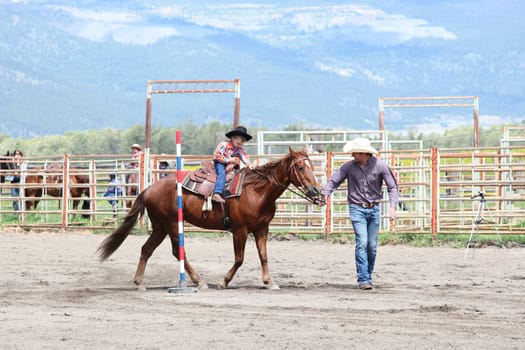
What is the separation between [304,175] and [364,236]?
1.00 metres

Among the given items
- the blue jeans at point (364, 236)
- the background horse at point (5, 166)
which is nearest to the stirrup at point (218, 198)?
the blue jeans at point (364, 236)

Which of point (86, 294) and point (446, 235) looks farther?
point (446, 235)

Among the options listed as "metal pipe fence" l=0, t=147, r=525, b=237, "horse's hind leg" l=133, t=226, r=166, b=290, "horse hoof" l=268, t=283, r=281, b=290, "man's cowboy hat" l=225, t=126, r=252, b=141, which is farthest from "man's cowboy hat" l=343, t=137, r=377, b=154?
"metal pipe fence" l=0, t=147, r=525, b=237

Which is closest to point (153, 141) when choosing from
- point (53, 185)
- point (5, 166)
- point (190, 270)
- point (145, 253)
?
point (5, 166)

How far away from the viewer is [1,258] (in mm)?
16625

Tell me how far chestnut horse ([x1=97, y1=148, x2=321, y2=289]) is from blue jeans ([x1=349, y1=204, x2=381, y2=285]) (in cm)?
56

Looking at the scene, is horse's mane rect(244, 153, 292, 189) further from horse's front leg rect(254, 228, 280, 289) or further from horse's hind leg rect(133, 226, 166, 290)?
horse's hind leg rect(133, 226, 166, 290)

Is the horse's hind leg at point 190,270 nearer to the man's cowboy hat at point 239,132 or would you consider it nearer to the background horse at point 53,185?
the man's cowboy hat at point 239,132

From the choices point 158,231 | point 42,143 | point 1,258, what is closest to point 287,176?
point 158,231

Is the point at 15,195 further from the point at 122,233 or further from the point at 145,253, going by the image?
the point at 145,253

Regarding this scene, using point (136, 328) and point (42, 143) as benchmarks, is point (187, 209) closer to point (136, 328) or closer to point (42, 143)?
point (136, 328)

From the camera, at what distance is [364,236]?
40.8 ft

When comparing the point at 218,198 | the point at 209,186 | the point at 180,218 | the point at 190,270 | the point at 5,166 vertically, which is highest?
the point at 5,166

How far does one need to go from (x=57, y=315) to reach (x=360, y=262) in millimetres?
3834
